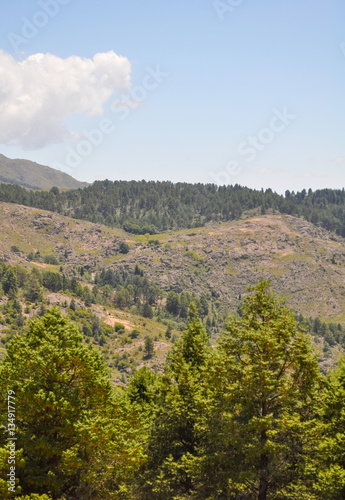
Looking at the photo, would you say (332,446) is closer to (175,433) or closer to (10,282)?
(175,433)

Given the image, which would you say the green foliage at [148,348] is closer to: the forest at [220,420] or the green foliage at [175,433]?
the green foliage at [175,433]

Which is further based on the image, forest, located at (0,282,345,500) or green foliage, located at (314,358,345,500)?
forest, located at (0,282,345,500)

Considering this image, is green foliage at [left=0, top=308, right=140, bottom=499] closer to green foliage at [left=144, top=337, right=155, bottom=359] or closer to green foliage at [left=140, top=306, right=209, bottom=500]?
green foliage at [left=140, top=306, right=209, bottom=500]

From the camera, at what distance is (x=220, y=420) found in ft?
94.0

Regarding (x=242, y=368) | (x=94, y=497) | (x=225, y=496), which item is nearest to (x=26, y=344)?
(x=94, y=497)

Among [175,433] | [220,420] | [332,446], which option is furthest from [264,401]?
[175,433]

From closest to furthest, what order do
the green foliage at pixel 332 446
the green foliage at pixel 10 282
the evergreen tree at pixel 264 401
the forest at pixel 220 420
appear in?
the green foliage at pixel 332 446, the forest at pixel 220 420, the evergreen tree at pixel 264 401, the green foliage at pixel 10 282

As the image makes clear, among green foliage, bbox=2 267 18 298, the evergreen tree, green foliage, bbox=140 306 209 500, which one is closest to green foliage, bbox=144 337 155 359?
green foliage, bbox=2 267 18 298

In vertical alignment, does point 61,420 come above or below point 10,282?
Answer: above

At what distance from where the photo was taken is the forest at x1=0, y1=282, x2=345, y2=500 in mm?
24750

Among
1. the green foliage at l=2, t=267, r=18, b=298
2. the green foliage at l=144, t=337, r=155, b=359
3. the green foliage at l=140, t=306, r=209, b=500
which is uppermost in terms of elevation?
the green foliage at l=140, t=306, r=209, b=500

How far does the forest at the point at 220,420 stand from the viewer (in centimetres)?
2475

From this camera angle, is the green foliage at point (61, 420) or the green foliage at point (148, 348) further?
the green foliage at point (148, 348)

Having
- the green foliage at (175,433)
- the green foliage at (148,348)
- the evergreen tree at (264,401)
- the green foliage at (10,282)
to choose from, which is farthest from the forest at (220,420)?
the green foliage at (10,282)
